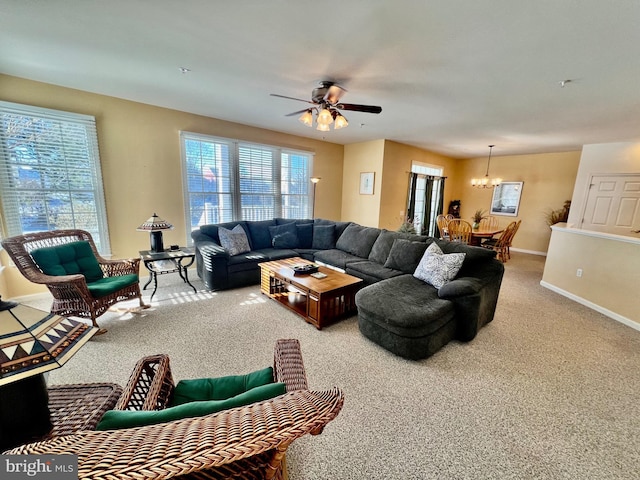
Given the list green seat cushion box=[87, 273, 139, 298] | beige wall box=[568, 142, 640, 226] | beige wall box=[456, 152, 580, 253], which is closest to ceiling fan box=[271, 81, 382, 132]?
green seat cushion box=[87, 273, 139, 298]

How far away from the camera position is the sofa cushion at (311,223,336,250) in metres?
4.55

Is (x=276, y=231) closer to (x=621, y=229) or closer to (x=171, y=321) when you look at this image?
(x=171, y=321)

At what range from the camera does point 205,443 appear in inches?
20.9

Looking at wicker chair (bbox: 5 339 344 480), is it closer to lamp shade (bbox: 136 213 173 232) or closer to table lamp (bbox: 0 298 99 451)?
table lamp (bbox: 0 298 99 451)

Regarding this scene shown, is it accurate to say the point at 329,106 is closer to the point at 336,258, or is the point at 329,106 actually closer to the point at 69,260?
the point at 336,258

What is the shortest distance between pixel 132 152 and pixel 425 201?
6.60 meters

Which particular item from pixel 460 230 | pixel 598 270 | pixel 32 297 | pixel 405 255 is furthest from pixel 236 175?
pixel 598 270

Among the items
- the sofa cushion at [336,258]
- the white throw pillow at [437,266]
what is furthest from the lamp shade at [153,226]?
the white throw pillow at [437,266]

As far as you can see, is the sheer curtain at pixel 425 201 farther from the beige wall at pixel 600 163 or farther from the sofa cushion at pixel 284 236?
the sofa cushion at pixel 284 236

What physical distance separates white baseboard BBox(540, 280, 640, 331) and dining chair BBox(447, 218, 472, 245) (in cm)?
165

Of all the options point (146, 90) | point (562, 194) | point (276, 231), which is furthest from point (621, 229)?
point (146, 90)

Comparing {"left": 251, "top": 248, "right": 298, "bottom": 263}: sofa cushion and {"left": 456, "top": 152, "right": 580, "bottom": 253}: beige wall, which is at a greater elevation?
{"left": 456, "top": 152, "right": 580, "bottom": 253}: beige wall

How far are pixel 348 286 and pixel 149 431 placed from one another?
2362 mm

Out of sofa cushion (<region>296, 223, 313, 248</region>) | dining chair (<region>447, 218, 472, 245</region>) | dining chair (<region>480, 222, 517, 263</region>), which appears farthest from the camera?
dining chair (<region>447, 218, 472, 245</region>)
